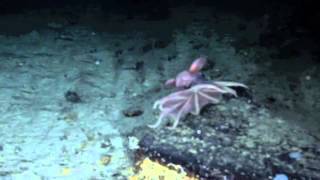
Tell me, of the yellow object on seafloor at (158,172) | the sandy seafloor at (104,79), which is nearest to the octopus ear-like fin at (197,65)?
the sandy seafloor at (104,79)

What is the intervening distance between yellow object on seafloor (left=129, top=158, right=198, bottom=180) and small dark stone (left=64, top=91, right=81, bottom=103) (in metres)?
0.51

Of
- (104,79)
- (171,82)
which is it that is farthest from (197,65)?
(104,79)

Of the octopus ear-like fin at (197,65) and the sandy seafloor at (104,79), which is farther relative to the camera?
the octopus ear-like fin at (197,65)

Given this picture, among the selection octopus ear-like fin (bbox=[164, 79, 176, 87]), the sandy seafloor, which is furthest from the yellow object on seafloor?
octopus ear-like fin (bbox=[164, 79, 176, 87])

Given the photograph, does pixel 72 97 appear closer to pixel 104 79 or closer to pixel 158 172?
pixel 104 79

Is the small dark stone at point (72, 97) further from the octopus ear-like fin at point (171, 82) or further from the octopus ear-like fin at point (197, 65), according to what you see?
the octopus ear-like fin at point (197, 65)

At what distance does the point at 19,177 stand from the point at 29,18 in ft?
4.06

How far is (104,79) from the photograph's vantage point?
2.79 metres

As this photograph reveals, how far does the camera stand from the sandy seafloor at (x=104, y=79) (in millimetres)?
2357

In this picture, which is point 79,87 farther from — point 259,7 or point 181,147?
point 259,7

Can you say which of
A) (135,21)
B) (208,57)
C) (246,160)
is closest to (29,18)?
(135,21)

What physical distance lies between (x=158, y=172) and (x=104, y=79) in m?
0.68

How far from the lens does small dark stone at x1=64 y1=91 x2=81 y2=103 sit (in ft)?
8.68

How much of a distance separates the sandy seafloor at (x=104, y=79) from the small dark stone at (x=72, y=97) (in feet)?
0.04
